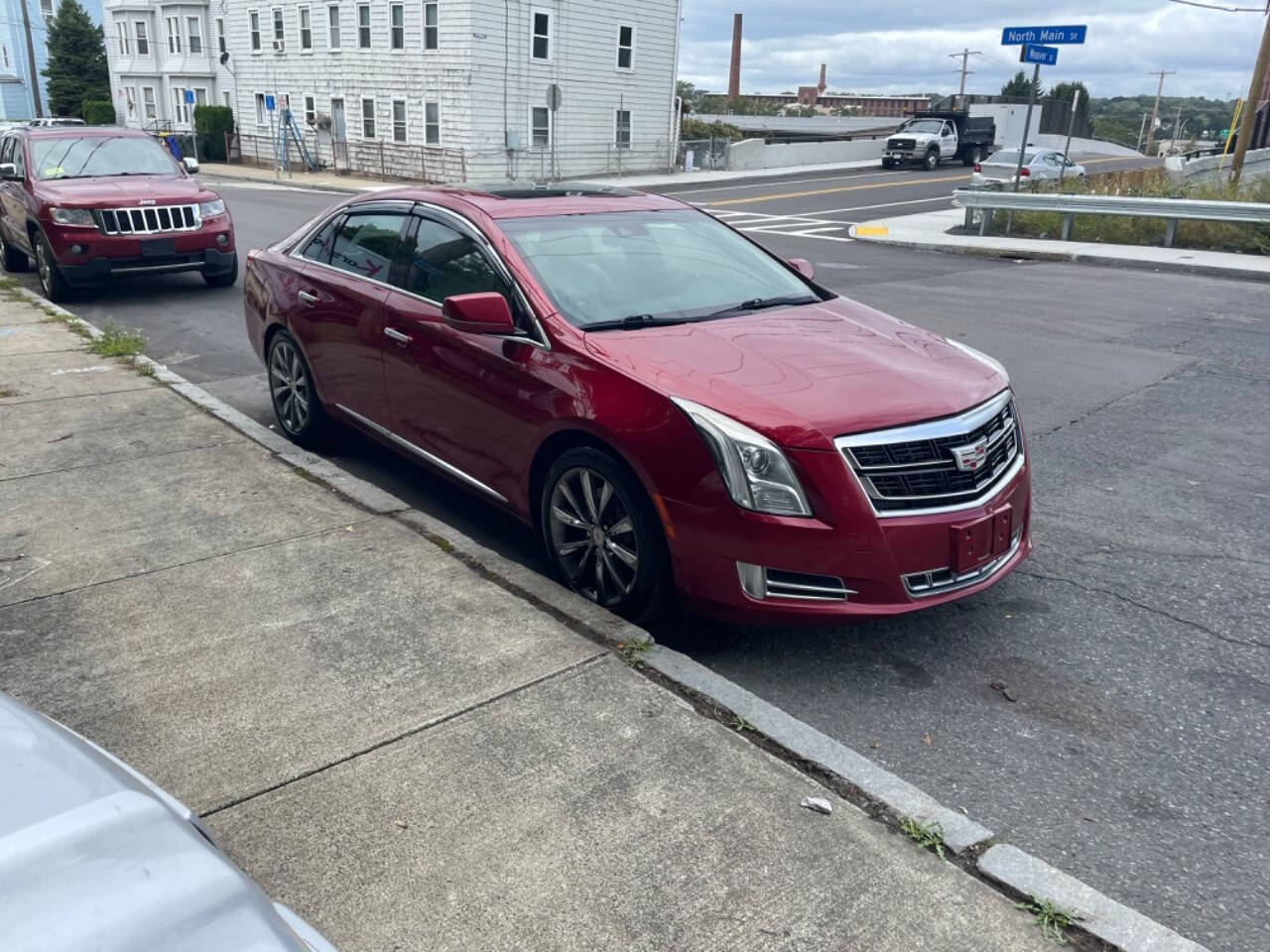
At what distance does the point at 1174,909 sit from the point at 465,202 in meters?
4.21

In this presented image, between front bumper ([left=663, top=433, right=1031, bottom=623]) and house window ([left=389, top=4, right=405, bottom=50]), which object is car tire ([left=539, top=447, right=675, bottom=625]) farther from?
house window ([left=389, top=4, right=405, bottom=50])

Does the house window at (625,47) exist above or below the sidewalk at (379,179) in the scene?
above

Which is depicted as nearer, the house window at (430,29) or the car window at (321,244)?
the car window at (321,244)

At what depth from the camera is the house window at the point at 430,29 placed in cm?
3247

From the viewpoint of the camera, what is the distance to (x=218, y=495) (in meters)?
5.51

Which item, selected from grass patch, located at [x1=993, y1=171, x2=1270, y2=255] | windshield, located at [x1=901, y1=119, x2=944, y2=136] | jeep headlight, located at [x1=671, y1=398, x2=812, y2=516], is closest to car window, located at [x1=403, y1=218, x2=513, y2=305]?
jeep headlight, located at [x1=671, y1=398, x2=812, y2=516]

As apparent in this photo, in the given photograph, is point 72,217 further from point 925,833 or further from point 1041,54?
point 1041,54

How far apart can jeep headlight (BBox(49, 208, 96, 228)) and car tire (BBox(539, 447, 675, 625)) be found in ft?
28.0

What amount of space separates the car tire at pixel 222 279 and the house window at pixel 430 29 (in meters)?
22.8

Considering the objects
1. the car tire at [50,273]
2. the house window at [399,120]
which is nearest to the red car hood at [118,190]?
the car tire at [50,273]

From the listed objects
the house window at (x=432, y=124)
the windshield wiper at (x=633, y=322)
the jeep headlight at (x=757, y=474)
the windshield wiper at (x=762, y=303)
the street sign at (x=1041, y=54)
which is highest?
the street sign at (x=1041, y=54)

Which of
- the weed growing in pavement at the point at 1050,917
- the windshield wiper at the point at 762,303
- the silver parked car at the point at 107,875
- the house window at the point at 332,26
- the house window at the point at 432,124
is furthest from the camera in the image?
the house window at the point at 332,26

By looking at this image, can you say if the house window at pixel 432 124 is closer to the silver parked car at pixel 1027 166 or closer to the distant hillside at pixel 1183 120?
the silver parked car at pixel 1027 166

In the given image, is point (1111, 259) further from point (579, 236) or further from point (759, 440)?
point (759, 440)
